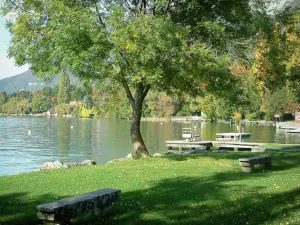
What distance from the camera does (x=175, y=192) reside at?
34.2 feet

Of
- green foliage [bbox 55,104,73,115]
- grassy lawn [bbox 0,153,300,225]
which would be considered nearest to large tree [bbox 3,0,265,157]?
grassy lawn [bbox 0,153,300,225]

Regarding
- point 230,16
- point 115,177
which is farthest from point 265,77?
point 115,177

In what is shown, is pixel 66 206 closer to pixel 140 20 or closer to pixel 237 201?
pixel 237 201

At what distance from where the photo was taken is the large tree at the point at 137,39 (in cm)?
1522

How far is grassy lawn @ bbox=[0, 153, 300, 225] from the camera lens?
812cm

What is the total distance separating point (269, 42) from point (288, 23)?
137 centimetres

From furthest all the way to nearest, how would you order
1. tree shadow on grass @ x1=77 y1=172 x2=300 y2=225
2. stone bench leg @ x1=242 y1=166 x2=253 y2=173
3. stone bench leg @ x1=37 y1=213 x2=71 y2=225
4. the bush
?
the bush, stone bench leg @ x1=242 y1=166 x2=253 y2=173, tree shadow on grass @ x1=77 y1=172 x2=300 y2=225, stone bench leg @ x1=37 y1=213 x2=71 y2=225

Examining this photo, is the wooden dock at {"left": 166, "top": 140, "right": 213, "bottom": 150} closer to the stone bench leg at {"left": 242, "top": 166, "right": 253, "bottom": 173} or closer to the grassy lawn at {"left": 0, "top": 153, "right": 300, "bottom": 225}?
the grassy lawn at {"left": 0, "top": 153, "right": 300, "bottom": 225}

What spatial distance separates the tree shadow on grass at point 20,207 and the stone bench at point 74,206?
3.82 ft

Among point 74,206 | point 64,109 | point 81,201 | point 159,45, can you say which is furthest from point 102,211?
point 64,109

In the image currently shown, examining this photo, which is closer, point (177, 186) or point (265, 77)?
point (177, 186)

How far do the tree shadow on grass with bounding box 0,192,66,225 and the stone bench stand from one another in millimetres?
1164

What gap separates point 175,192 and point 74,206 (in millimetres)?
3640

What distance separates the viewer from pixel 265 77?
20.2 m
